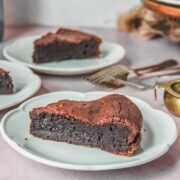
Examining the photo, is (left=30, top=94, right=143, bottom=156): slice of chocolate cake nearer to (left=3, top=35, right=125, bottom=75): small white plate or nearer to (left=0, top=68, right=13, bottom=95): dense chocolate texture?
(left=0, top=68, right=13, bottom=95): dense chocolate texture

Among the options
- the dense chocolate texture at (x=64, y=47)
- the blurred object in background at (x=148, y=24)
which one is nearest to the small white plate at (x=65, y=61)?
the dense chocolate texture at (x=64, y=47)

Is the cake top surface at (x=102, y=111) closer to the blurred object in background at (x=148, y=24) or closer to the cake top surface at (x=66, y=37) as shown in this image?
the cake top surface at (x=66, y=37)

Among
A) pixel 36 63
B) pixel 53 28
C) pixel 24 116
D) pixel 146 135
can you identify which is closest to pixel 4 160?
pixel 24 116

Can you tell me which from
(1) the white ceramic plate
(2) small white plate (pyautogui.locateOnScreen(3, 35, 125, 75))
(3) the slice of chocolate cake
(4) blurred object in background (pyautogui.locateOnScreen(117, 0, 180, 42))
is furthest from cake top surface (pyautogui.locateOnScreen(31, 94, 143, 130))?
(4) blurred object in background (pyautogui.locateOnScreen(117, 0, 180, 42))

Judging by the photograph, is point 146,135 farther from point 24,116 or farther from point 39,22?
point 39,22

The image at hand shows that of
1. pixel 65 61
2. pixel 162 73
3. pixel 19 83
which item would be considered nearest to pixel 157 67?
pixel 162 73

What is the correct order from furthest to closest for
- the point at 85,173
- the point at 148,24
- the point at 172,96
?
1. the point at 148,24
2. the point at 172,96
3. the point at 85,173

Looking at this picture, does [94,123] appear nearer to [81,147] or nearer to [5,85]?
[81,147]
